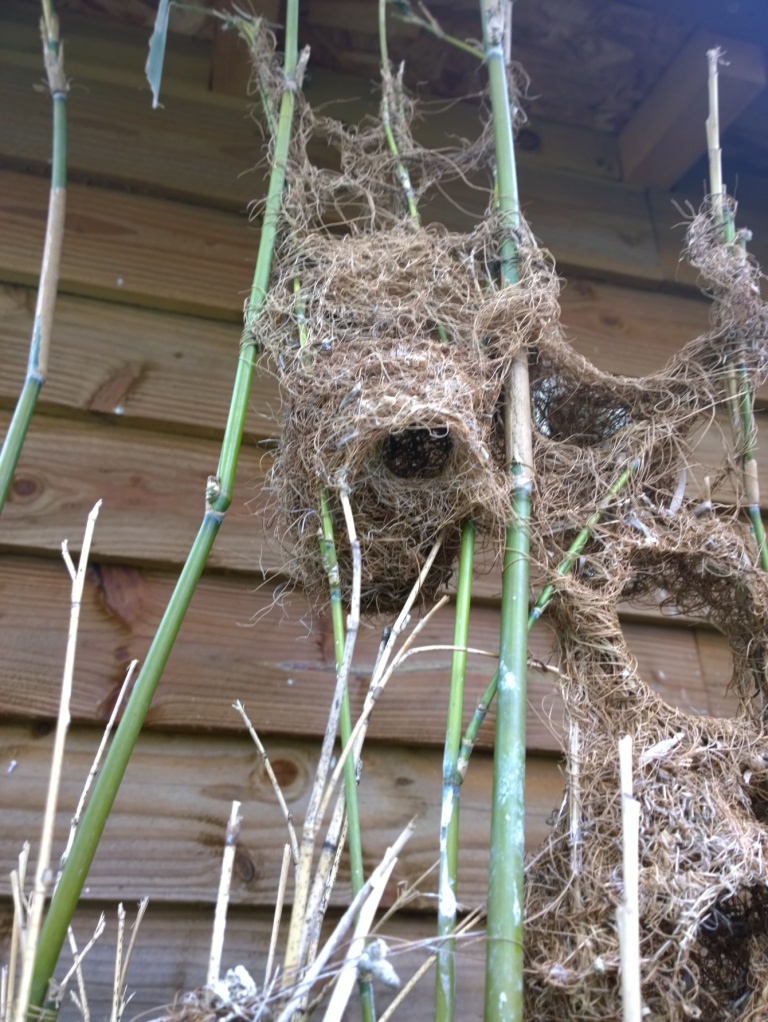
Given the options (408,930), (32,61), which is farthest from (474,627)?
(32,61)

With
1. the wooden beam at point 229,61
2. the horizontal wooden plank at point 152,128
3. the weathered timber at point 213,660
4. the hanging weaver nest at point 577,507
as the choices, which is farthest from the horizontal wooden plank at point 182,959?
the wooden beam at point 229,61

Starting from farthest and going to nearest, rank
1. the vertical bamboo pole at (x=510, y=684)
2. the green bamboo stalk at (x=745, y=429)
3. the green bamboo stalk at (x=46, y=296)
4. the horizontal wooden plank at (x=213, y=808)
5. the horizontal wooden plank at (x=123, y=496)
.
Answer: the horizontal wooden plank at (x=123, y=496) < the horizontal wooden plank at (x=213, y=808) < the green bamboo stalk at (x=745, y=429) < the green bamboo stalk at (x=46, y=296) < the vertical bamboo pole at (x=510, y=684)

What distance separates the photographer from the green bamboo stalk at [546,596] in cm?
58

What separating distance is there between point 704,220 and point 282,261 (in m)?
0.43

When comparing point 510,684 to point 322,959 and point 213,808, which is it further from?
point 213,808

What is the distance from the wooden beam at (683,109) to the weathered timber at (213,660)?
0.84 meters

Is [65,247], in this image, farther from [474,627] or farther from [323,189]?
[474,627]

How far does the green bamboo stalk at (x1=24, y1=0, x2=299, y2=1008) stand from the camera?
479mm

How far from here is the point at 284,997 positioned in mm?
438

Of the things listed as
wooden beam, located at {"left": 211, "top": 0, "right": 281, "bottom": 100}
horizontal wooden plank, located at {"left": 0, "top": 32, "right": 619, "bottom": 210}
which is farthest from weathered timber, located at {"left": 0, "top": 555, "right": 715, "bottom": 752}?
wooden beam, located at {"left": 211, "top": 0, "right": 281, "bottom": 100}

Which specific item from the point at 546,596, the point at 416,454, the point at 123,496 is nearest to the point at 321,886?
the point at 546,596

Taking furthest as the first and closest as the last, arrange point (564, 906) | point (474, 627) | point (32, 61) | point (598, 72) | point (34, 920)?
point (598, 72) → point (32, 61) → point (474, 627) → point (564, 906) → point (34, 920)

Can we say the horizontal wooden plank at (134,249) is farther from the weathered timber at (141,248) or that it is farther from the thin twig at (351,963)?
the thin twig at (351,963)

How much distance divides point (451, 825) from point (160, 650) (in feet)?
0.75
